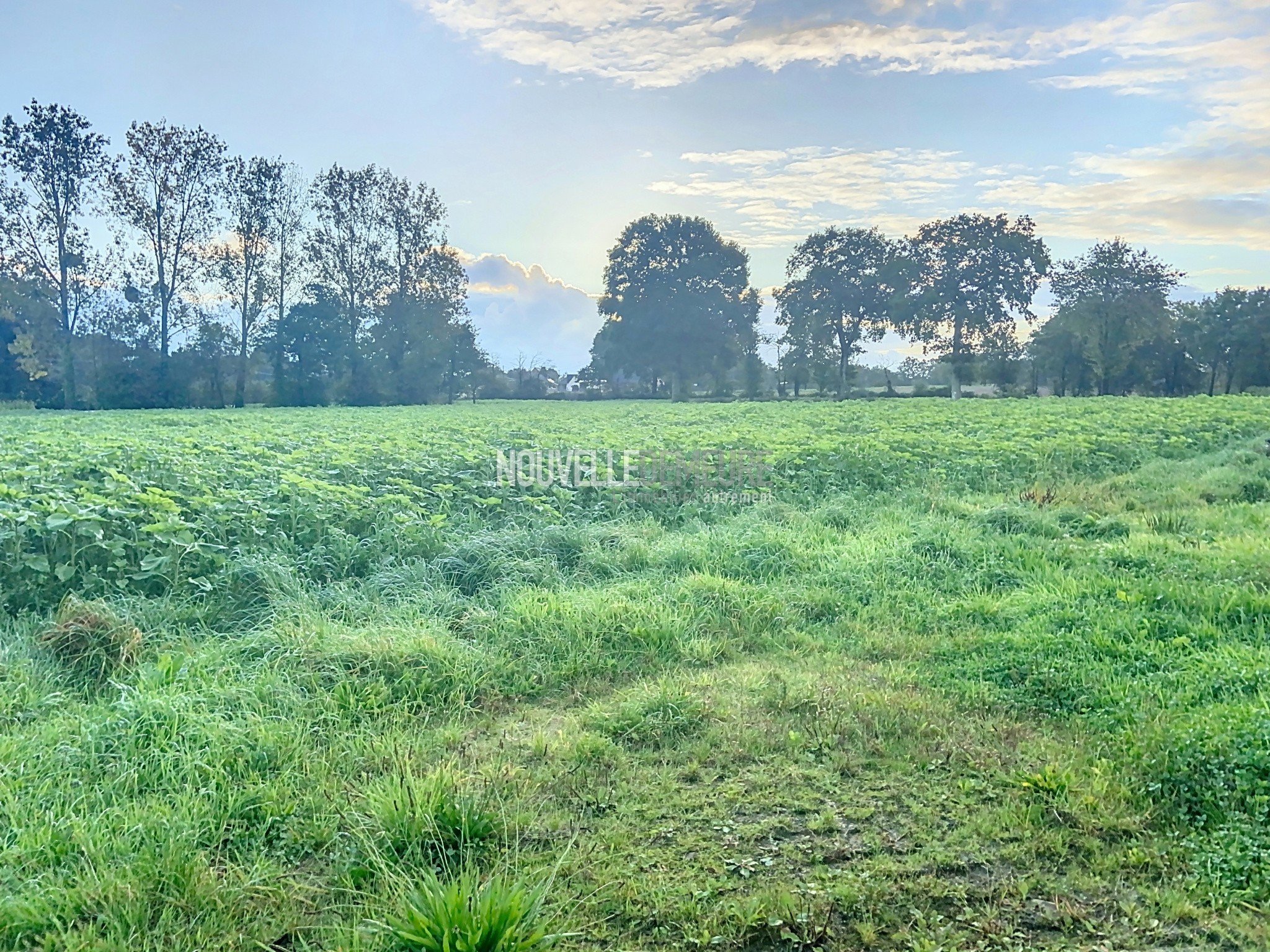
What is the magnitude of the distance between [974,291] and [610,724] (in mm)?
59844

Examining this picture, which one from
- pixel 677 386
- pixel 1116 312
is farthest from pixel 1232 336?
pixel 677 386

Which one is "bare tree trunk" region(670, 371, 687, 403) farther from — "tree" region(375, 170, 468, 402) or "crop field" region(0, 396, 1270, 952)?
"crop field" region(0, 396, 1270, 952)

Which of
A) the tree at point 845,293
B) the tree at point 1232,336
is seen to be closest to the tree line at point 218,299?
the tree at point 845,293

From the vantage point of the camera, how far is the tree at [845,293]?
188ft

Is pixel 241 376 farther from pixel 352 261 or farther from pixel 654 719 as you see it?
pixel 654 719

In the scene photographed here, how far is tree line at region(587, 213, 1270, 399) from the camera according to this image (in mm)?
54031

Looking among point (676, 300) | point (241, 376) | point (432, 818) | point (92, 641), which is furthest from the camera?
point (676, 300)

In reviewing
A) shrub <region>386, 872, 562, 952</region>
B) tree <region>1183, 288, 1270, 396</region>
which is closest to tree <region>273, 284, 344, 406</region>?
shrub <region>386, 872, 562, 952</region>

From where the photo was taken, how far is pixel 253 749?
3.57 meters

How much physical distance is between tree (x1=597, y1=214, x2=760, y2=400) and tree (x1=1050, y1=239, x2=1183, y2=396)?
23.8m

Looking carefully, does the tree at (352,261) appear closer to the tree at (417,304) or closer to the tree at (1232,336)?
the tree at (417,304)

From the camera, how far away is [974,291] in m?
55.8

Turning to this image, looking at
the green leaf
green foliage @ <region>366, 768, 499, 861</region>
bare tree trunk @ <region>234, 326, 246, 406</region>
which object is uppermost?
bare tree trunk @ <region>234, 326, 246, 406</region>

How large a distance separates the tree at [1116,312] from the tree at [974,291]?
3.12m
